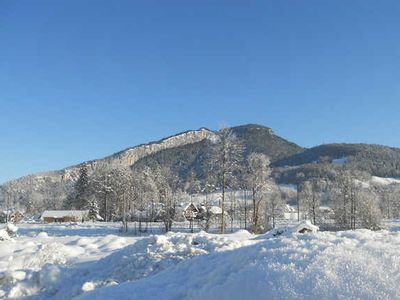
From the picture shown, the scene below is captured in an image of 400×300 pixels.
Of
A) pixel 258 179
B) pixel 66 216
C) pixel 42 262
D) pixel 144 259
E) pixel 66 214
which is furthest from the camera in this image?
pixel 66 214

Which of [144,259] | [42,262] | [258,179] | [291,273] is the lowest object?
[42,262]

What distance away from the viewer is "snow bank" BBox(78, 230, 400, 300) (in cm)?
829

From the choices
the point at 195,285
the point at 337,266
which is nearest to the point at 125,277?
the point at 195,285

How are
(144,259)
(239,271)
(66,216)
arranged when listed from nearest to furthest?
(239,271)
(144,259)
(66,216)

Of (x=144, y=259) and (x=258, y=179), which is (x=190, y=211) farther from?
(x=144, y=259)

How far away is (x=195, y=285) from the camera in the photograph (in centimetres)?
1109

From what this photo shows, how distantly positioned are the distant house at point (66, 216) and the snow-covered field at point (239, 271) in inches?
2793

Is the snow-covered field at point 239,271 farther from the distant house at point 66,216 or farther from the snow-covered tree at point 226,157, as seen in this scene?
the distant house at point 66,216

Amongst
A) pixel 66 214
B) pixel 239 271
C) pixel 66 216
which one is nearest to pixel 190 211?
pixel 66 216

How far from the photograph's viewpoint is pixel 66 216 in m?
93.2

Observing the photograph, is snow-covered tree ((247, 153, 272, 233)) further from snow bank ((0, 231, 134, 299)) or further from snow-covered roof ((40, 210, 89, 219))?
snow-covered roof ((40, 210, 89, 219))

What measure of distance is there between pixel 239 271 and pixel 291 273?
147 cm

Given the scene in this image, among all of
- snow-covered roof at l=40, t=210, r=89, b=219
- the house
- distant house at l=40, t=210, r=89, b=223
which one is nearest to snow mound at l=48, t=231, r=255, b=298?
the house

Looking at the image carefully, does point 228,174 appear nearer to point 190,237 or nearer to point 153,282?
point 190,237
